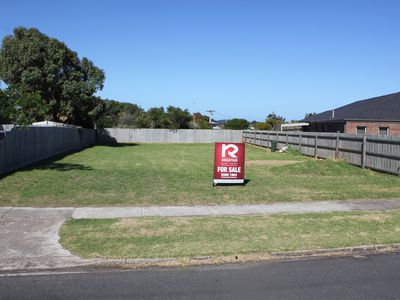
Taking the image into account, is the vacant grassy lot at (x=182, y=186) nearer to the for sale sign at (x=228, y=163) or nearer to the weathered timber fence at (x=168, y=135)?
the for sale sign at (x=228, y=163)

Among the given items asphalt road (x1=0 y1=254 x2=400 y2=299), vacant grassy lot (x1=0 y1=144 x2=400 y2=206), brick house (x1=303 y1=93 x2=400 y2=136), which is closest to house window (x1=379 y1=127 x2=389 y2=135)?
brick house (x1=303 y1=93 x2=400 y2=136)

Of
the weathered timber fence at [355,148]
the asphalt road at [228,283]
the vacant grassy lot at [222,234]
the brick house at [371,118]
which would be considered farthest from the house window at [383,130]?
the asphalt road at [228,283]

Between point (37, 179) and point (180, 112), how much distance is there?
62284mm

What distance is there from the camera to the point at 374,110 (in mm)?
39375

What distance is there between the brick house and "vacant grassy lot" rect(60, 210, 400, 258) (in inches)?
1119

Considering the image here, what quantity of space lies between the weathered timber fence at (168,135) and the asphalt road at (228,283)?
176ft

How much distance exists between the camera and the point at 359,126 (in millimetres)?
38469

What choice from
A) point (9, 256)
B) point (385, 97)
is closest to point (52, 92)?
point (385, 97)

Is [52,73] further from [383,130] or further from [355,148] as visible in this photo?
[355,148]

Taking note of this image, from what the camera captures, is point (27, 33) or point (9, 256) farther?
point (27, 33)

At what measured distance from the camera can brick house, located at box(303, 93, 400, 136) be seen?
1462 inches

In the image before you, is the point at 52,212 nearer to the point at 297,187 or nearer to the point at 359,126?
the point at 297,187

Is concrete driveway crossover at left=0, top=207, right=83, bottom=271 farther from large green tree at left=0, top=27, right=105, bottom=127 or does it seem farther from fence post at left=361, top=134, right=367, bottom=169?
large green tree at left=0, top=27, right=105, bottom=127

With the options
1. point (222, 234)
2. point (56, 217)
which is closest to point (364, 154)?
point (222, 234)
